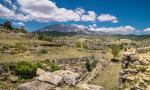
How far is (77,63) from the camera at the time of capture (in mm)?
106062

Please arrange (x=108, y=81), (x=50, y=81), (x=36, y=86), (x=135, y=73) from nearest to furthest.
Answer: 1. (x=36, y=86)
2. (x=50, y=81)
3. (x=135, y=73)
4. (x=108, y=81)

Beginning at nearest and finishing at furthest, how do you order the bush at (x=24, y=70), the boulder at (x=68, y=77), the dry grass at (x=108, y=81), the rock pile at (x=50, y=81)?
the rock pile at (x=50, y=81)
the boulder at (x=68, y=77)
the dry grass at (x=108, y=81)
the bush at (x=24, y=70)

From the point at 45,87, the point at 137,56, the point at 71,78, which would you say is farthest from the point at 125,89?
the point at 45,87

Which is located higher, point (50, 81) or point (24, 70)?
point (50, 81)

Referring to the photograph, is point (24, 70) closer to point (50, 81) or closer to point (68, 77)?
point (68, 77)

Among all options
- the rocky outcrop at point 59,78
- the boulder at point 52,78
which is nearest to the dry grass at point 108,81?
the rocky outcrop at point 59,78

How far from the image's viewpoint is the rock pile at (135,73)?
1107 inches

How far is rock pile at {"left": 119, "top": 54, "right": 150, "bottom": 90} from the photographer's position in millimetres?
28125

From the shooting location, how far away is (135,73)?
30016mm

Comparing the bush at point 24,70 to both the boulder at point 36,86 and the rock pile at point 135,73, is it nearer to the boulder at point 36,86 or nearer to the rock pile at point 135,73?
the rock pile at point 135,73

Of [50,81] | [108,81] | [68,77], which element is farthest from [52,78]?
[108,81]

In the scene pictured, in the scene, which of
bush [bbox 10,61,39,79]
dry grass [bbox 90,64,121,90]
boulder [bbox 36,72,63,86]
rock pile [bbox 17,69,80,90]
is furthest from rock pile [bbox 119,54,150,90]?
bush [bbox 10,61,39,79]

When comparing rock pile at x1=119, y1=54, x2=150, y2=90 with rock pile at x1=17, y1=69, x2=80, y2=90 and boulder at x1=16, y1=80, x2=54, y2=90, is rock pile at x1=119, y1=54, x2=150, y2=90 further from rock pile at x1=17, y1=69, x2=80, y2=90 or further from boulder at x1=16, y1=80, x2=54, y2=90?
boulder at x1=16, y1=80, x2=54, y2=90

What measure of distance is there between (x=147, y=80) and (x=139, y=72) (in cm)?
165
